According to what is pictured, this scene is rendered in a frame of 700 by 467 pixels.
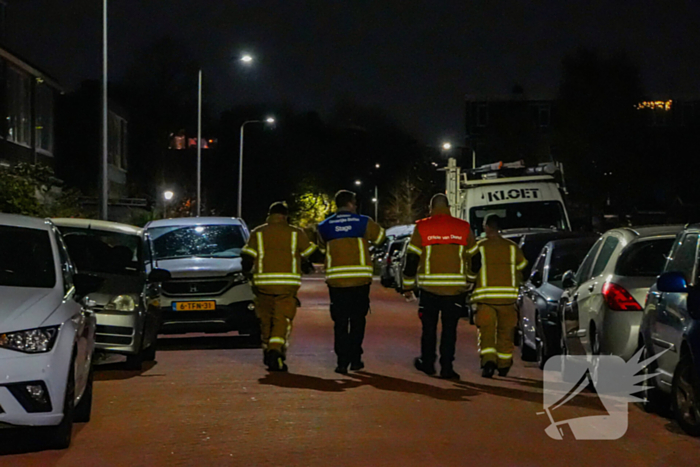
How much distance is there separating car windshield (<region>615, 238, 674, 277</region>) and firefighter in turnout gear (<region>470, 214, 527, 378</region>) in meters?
1.62

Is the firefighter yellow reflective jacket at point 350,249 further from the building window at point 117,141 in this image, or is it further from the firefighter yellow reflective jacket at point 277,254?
the building window at point 117,141

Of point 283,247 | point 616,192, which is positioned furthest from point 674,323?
point 616,192

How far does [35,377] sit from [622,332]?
17.4 ft

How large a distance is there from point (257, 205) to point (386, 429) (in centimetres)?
7627

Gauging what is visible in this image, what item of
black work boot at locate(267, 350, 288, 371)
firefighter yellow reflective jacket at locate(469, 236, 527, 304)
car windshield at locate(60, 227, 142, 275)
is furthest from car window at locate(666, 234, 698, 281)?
car windshield at locate(60, 227, 142, 275)

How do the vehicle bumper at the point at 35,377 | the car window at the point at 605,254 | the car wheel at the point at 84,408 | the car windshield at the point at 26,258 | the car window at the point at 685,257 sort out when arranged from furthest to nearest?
the car window at the point at 605,254 < the car window at the point at 685,257 < the car wheel at the point at 84,408 < the car windshield at the point at 26,258 < the vehicle bumper at the point at 35,377

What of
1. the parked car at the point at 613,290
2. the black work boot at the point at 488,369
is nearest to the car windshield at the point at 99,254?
the black work boot at the point at 488,369

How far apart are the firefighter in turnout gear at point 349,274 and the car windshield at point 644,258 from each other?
2668mm

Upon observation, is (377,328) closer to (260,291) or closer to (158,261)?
(158,261)

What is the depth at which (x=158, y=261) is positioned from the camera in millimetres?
16656

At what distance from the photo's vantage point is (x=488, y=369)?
12.3m

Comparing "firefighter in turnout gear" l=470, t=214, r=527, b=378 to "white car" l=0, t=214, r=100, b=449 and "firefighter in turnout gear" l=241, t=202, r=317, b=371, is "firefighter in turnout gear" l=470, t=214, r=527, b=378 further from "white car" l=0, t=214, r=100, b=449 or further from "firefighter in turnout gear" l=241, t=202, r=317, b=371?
"white car" l=0, t=214, r=100, b=449

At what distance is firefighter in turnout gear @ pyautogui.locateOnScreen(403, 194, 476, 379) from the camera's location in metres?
12.3

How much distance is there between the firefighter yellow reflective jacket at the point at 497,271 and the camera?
1230cm
